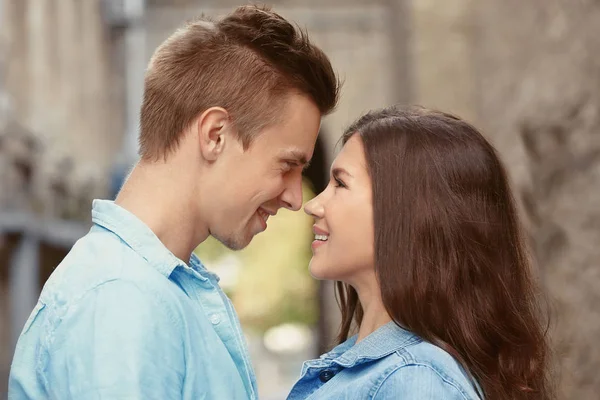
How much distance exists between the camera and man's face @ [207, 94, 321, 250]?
2.65m

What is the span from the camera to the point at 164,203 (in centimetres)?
254

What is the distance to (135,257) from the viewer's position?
2.31 meters

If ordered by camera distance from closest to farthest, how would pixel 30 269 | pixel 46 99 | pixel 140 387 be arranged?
1. pixel 140 387
2. pixel 30 269
3. pixel 46 99

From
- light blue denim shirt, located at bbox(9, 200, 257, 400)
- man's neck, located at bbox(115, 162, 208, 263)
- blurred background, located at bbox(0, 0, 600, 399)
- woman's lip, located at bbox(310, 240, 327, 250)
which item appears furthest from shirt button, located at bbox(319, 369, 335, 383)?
blurred background, located at bbox(0, 0, 600, 399)

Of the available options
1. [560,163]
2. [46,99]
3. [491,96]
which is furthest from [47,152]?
[560,163]

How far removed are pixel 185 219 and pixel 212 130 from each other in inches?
9.2

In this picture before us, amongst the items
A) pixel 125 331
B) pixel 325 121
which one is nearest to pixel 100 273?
pixel 125 331

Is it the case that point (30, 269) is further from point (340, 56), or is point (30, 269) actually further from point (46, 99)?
point (340, 56)

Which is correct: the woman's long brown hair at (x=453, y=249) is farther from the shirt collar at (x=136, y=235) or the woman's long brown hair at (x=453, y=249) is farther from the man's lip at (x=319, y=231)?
the shirt collar at (x=136, y=235)

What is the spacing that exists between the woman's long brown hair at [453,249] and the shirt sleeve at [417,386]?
0.13 meters

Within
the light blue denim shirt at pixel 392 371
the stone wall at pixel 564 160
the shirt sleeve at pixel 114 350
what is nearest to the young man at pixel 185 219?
the shirt sleeve at pixel 114 350

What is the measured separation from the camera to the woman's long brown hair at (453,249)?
2469mm

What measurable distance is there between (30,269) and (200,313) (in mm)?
7903

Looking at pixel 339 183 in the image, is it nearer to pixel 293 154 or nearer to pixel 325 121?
pixel 293 154
